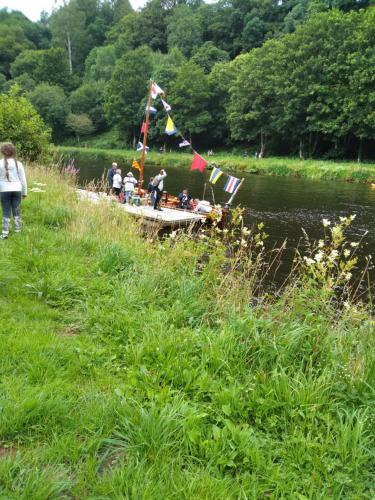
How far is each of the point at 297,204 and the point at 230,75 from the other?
4515cm

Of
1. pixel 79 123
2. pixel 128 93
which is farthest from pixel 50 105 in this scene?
pixel 128 93

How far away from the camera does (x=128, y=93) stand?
69.8 m

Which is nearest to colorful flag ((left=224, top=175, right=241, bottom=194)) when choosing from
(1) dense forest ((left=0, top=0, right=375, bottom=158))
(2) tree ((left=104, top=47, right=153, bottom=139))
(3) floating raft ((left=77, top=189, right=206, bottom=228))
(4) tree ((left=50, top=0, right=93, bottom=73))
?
(3) floating raft ((left=77, top=189, right=206, bottom=228))

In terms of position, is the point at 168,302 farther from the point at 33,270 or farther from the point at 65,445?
the point at 65,445

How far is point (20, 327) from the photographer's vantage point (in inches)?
162

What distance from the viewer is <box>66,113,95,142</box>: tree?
76250 millimetres

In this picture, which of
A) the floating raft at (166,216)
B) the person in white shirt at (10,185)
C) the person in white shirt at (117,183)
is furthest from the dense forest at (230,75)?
the person in white shirt at (10,185)

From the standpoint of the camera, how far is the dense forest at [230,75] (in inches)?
1756

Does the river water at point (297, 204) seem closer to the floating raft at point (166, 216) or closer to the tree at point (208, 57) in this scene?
the floating raft at point (166, 216)

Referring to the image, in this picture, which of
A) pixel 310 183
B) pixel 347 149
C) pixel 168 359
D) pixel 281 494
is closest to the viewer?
pixel 281 494

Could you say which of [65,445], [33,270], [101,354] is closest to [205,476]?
[65,445]

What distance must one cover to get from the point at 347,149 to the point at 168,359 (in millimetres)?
50378

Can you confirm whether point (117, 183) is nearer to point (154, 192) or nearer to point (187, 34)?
point (154, 192)

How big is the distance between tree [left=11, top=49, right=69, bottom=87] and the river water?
2854 inches
